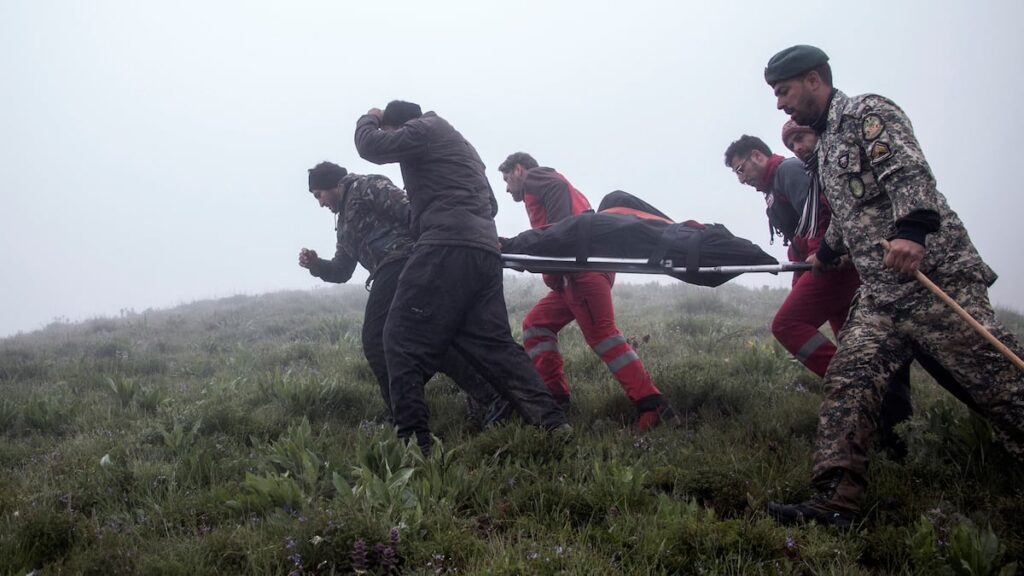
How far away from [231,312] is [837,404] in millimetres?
13650

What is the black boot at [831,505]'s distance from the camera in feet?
10.7

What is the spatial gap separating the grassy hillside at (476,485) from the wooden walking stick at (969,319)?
0.75 metres

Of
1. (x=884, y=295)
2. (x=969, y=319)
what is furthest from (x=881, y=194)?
(x=969, y=319)

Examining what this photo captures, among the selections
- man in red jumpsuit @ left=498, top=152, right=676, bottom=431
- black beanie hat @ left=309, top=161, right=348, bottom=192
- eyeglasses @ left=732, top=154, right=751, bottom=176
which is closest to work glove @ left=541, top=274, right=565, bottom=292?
man in red jumpsuit @ left=498, top=152, right=676, bottom=431

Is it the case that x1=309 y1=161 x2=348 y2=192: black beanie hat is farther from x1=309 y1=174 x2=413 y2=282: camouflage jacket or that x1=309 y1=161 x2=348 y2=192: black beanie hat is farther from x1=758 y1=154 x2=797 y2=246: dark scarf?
x1=758 y1=154 x2=797 y2=246: dark scarf

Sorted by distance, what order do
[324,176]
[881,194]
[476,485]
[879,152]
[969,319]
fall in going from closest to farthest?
[969,319]
[879,152]
[881,194]
[476,485]
[324,176]

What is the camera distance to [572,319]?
19.7 feet

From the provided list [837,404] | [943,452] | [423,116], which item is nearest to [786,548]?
[837,404]

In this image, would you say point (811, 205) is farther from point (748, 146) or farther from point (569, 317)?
point (569, 317)

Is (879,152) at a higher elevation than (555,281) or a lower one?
higher

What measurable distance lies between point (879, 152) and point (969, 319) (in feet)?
3.04

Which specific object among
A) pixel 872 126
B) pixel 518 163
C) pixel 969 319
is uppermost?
pixel 518 163

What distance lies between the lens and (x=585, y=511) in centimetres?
350

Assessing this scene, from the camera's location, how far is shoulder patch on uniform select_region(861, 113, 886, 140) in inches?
140
